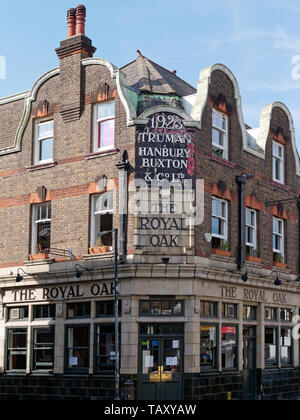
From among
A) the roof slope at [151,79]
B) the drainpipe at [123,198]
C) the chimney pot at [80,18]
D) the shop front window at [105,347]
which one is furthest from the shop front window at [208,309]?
the chimney pot at [80,18]

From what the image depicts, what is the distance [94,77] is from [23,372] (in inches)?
436

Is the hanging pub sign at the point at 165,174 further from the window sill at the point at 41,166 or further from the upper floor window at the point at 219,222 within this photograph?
the window sill at the point at 41,166

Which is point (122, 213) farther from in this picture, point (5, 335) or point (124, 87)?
point (5, 335)

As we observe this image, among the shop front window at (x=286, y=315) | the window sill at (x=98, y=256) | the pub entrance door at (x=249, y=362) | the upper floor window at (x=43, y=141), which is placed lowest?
the pub entrance door at (x=249, y=362)

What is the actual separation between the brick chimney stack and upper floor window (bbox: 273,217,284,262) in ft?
31.5

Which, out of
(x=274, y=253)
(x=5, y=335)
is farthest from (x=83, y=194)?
(x=274, y=253)

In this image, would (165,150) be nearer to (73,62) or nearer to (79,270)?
(79,270)

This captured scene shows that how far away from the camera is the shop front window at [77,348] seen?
24109mm

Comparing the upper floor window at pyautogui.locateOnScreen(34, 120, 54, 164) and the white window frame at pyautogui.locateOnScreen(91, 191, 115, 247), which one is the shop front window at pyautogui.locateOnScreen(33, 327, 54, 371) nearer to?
the white window frame at pyautogui.locateOnScreen(91, 191, 115, 247)

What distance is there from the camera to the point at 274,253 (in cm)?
2903

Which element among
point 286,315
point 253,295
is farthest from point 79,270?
point 286,315

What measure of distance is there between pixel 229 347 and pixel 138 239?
5.51m

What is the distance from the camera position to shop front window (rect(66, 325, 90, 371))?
2411 cm

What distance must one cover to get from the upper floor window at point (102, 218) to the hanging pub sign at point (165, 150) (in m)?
1.66
